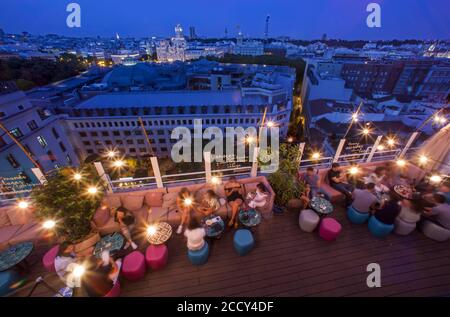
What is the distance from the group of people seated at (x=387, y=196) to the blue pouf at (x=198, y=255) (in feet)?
10.6

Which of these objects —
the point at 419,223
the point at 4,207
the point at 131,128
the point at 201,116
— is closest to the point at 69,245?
the point at 4,207

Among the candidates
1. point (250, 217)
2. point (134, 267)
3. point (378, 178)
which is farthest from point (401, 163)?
point (134, 267)

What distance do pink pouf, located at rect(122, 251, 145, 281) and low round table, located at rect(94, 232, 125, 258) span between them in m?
0.40

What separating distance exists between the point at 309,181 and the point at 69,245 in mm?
6934

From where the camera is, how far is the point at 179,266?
4.63 m

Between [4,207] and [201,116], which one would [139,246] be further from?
[201,116]

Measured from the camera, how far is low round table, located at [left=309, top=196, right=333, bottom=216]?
5.30 metres

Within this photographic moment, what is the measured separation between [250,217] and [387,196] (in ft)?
14.1

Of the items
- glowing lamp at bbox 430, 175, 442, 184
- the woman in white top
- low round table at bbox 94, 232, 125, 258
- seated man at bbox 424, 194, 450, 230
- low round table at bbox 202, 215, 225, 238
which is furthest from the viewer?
glowing lamp at bbox 430, 175, 442, 184

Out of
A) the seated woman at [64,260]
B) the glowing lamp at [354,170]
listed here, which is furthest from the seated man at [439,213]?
the seated woman at [64,260]

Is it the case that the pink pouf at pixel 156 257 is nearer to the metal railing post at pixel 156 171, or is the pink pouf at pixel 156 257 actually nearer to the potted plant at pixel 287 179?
the metal railing post at pixel 156 171

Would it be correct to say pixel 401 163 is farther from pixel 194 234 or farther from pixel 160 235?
pixel 160 235

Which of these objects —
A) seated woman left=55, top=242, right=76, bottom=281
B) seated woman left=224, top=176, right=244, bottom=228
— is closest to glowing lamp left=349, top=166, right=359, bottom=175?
seated woman left=224, top=176, right=244, bottom=228

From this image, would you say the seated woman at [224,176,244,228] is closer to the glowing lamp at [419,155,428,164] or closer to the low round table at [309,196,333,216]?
the low round table at [309,196,333,216]
